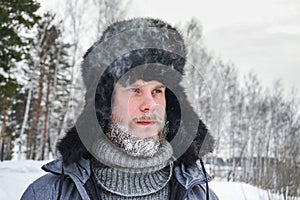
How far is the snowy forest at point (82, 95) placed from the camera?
4602 millimetres

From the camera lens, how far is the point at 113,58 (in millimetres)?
1730

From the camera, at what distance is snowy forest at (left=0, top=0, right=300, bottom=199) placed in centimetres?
460

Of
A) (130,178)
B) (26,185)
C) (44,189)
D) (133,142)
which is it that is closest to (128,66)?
(133,142)

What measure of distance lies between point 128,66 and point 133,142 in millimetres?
313

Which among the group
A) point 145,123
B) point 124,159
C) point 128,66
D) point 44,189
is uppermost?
point 128,66

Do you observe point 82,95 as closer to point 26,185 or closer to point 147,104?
point 147,104

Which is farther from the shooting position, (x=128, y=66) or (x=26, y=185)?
(x=26, y=185)

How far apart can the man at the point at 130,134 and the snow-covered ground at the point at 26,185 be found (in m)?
2.81

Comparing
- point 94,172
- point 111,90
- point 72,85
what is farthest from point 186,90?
point 72,85

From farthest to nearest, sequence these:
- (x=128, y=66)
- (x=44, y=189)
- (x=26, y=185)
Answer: (x=26, y=185), (x=128, y=66), (x=44, y=189)

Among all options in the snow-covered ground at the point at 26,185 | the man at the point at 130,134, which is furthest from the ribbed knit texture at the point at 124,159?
the snow-covered ground at the point at 26,185

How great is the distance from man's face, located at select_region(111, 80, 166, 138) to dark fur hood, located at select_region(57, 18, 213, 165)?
0.04 meters

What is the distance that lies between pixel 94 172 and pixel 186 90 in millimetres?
602

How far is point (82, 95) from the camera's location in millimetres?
1895
